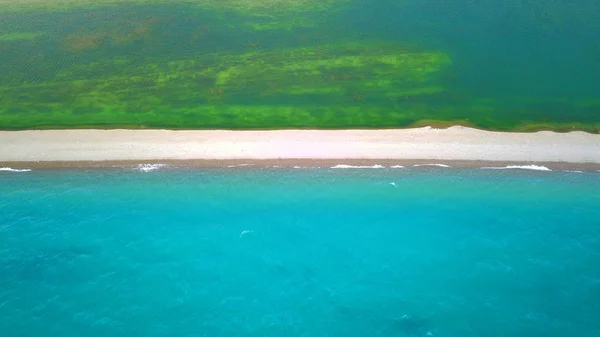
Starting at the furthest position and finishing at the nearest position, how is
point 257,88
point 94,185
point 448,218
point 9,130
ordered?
point 257,88 → point 9,130 → point 94,185 → point 448,218

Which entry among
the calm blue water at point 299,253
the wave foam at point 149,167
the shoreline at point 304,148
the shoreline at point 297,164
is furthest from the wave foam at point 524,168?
the wave foam at point 149,167

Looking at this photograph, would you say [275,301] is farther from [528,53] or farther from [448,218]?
[528,53]

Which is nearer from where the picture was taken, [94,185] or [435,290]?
[435,290]

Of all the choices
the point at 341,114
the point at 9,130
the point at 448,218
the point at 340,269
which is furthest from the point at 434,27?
the point at 9,130

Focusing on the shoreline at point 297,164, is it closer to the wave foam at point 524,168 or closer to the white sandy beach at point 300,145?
the wave foam at point 524,168

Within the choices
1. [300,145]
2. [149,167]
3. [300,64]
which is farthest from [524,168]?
[149,167]

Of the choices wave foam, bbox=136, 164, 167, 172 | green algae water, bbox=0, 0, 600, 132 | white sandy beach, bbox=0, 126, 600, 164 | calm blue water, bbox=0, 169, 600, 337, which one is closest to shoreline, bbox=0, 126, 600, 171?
white sandy beach, bbox=0, 126, 600, 164

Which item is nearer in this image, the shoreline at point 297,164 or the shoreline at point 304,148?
the shoreline at point 297,164
